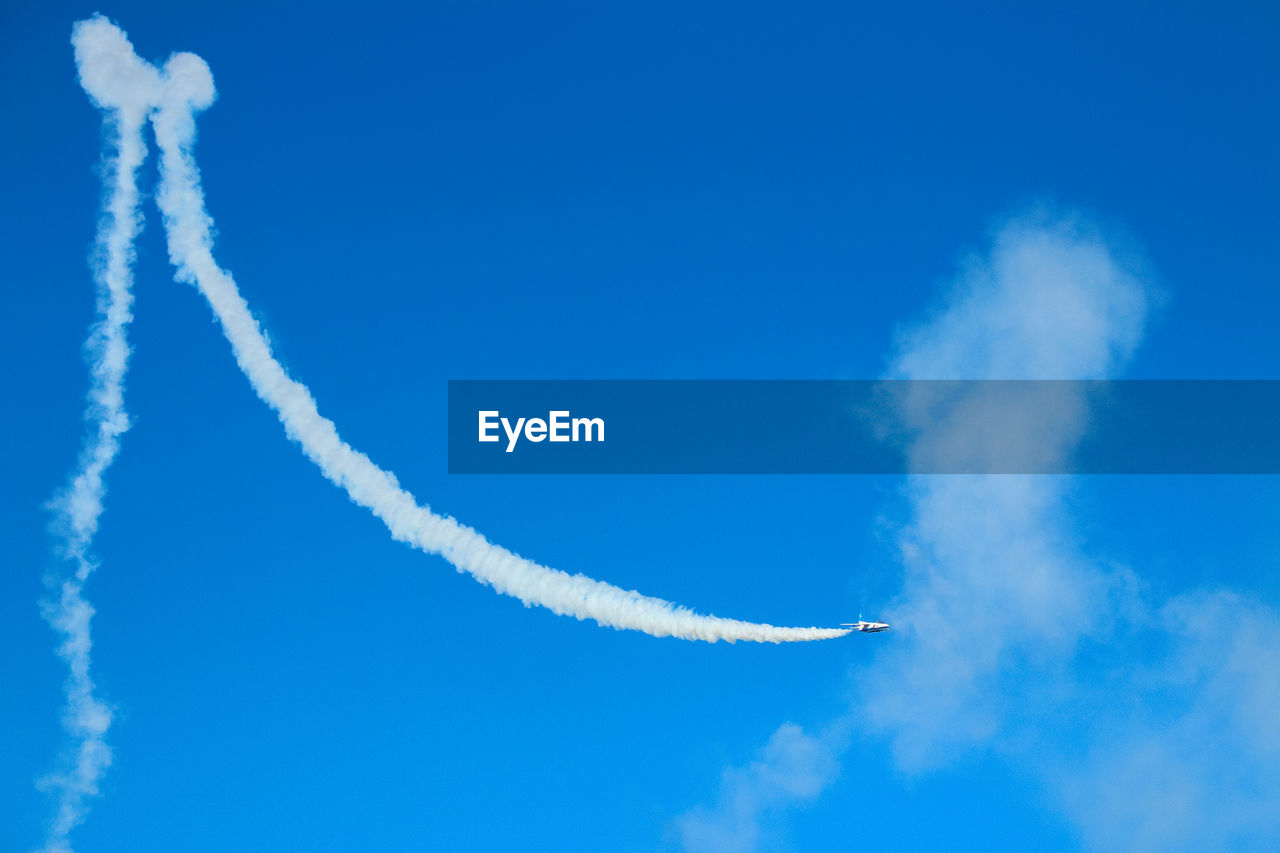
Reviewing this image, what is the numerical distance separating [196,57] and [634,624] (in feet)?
142

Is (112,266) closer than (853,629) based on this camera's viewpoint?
Yes

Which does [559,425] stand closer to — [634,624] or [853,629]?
[634,624]

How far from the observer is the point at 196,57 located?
82.7m

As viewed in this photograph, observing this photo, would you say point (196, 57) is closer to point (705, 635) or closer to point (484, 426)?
point (484, 426)

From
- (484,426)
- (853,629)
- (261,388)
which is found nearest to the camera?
(484,426)

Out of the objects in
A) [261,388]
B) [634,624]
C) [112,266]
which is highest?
[112,266]

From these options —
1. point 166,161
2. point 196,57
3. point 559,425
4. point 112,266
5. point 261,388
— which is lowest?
point 559,425

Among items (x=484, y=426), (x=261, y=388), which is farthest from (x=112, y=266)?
(x=484, y=426)

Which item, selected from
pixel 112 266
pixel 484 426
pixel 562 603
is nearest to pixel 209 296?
pixel 112 266

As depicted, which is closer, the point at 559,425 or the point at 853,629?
the point at 559,425

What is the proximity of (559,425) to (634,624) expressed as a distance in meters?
13.6

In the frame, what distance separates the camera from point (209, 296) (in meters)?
82.1

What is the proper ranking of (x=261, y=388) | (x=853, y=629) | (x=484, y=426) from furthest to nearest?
(x=853, y=629)
(x=261, y=388)
(x=484, y=426)

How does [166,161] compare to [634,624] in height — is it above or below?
above
